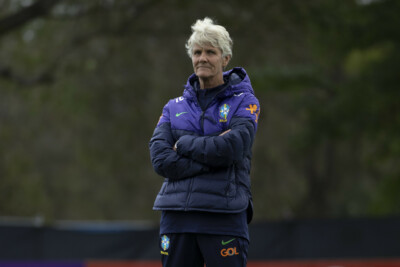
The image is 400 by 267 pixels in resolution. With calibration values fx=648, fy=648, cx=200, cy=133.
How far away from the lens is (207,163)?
11.9 ft

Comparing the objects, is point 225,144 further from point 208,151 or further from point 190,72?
point 190,72

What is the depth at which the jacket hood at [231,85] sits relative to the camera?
385cm

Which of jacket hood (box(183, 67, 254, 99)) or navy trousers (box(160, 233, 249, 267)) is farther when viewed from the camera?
jacket hood (box(183, 67, 254, 99))

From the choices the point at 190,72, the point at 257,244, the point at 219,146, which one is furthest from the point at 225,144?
the point at 190,72

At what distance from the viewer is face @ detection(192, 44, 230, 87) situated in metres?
3.76

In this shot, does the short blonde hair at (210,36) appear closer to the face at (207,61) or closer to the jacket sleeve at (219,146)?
the face at (207,61)

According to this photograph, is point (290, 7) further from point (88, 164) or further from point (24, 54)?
point (88, 164)

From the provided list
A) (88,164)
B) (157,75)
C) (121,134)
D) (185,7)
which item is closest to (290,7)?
(185,7)

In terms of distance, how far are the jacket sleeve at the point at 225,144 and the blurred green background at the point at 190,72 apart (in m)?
10.1

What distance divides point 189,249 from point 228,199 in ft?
1.21

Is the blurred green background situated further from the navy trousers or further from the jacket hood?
the navy trousers

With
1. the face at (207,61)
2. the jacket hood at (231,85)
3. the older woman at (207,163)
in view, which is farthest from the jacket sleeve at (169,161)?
the face at (207,61)

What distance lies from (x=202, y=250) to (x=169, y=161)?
532mm

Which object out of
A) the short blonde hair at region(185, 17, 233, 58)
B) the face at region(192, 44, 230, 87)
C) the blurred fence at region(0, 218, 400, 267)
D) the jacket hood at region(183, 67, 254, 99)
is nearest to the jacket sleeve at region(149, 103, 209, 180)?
the jacket hood at region(183, 67, 254, 99)
